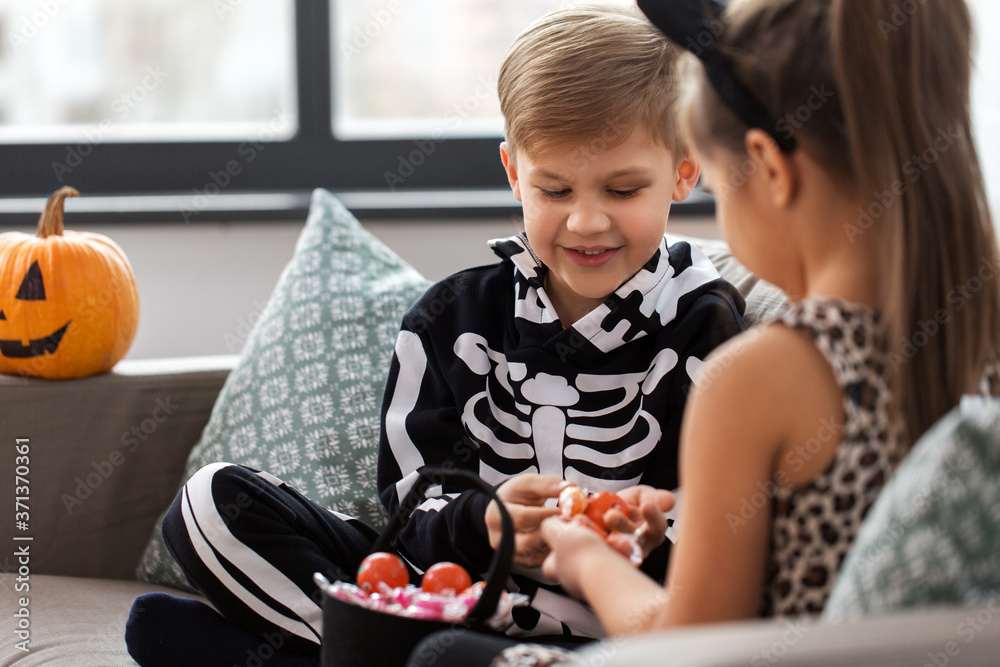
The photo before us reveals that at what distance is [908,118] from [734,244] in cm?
17

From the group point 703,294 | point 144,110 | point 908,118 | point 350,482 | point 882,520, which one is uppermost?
point 144,110

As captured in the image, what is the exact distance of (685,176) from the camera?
1.21 m

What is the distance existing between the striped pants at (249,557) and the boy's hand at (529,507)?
270 mm

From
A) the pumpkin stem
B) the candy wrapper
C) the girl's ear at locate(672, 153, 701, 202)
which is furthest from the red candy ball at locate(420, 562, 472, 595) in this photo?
the pumpkin stem

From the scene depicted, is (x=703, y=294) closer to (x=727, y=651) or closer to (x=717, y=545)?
(x=717, y=545)

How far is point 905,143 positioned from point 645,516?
0.40 m

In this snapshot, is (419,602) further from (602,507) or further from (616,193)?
(616,193)

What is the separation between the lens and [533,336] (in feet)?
3.98

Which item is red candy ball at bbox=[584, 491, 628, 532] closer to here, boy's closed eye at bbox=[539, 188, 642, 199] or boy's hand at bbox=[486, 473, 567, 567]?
boy's hand at bbox=[486, 473, 567, 567]

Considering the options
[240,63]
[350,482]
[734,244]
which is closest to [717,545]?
[734,244]

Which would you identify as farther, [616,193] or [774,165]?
[616,193]

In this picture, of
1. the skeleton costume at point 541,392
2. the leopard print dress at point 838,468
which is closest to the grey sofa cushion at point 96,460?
the skeleton costume at point 541,392

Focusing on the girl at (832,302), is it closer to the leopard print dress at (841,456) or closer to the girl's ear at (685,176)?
the leopard print dress at (841,456)

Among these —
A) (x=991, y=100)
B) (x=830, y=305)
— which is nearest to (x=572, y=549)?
(x=830, y=305)
